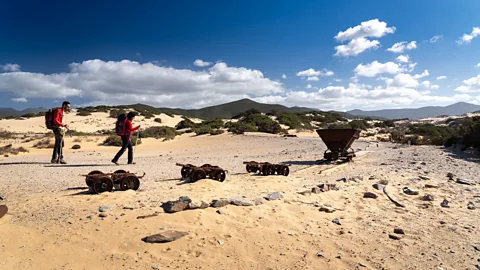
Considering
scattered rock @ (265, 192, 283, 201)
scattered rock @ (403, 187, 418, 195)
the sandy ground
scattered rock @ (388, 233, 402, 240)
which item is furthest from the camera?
scattered rock @ (403, 187, 418, 195)

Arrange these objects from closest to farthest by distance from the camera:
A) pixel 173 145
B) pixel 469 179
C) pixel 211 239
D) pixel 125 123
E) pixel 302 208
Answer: pixel 211 239, pixel 302 208, pixel 469 179, pixel 125 123, pixel 173 145

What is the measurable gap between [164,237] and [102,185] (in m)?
2.65

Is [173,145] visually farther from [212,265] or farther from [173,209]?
[212,265]

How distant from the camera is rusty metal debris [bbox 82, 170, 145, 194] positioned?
20.4ft

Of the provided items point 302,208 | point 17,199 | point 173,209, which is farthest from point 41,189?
point 302,208

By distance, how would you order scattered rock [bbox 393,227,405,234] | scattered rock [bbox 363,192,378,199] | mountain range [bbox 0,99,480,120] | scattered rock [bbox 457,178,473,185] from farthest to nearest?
mountain range [bbox 0,99,480,120] → scattered rock [bbox 457,178,473,185] → scattered rock [bbox 363,192,378,199] → scattered rock [bbox 393,227,405,234]

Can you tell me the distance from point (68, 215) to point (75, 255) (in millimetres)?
1323

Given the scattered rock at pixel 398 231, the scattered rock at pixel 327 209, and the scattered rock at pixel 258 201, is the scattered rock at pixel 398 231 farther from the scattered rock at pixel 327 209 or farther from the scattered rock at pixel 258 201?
the scattered rock at pixel 258 201

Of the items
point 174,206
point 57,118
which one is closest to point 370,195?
point 174,206

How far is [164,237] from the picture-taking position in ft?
14.0

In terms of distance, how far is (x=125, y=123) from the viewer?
10.5m

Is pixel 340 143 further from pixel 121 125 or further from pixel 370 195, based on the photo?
pixel 121 125

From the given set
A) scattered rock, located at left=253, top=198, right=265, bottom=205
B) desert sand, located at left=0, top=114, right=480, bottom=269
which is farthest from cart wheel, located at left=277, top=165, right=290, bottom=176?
scattered rock, located at left=253, top=198, right=265, bottom=205

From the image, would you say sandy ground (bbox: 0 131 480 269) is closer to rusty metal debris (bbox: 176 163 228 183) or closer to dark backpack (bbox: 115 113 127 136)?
rusty metal debris (bbox: 176 163 228 183)
